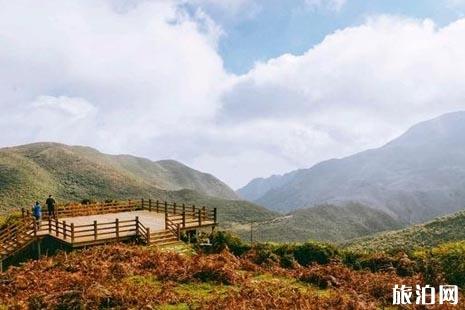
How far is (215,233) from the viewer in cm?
3450

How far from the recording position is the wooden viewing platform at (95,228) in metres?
31.2

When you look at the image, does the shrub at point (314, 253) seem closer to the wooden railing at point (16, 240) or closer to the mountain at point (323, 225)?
the wooden railing at point (16, 240)

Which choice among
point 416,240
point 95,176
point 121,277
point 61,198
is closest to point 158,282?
point 121,277

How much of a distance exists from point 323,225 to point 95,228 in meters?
112

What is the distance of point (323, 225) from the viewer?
13688 cm

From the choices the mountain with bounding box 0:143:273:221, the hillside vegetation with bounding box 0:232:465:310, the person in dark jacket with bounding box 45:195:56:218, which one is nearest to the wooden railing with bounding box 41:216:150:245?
the hillside vegetation with bounding box 0:232:465:310

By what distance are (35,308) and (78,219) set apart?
22.5 m

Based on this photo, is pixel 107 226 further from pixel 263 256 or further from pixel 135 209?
pixel 263 256

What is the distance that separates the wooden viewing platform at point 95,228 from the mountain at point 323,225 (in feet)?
184

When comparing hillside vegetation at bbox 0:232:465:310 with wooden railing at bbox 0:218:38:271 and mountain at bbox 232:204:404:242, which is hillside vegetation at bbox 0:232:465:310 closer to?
wooden railing at bbox 0:218:38:271

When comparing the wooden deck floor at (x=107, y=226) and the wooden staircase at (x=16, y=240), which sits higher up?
the wooden deck floor at (x=107, y=226)

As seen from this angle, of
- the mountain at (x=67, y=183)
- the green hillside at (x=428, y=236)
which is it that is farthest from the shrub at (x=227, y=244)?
the mountain at (x=67, y=183)

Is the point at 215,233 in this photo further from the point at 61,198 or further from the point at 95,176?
the point at 95,176

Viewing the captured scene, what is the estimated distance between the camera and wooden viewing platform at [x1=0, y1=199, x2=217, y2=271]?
3125 centimetres
